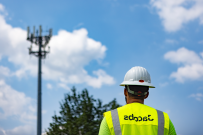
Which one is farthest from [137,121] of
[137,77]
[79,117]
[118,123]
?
[79,117]

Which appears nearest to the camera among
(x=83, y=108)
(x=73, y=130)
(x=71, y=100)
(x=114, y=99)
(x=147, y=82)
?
(x=147, y=82)

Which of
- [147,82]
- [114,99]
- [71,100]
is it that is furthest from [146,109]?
[114,99]

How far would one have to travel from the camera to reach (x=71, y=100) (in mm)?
28281

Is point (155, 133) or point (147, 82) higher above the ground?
point (147, 82)

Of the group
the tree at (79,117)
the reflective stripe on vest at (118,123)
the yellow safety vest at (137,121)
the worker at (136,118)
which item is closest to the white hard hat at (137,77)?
the worker at (136,118)

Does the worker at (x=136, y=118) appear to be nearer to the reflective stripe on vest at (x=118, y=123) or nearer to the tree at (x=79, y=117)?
the reflective stripe on vest at (x=118, y=123)

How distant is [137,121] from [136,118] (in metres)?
0.04

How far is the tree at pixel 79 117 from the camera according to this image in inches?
961

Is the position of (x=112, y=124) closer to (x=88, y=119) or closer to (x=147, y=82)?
(x=147, y=82)

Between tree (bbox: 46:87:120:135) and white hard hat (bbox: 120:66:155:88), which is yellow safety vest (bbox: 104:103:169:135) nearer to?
white hard hat (bbox: 120:66:155:88)

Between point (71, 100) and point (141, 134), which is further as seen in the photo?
point (71, 100)

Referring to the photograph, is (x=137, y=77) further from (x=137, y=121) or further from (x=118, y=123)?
(x=118, y=123)

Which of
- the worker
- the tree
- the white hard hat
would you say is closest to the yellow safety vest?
the worker

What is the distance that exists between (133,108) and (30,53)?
850 inches
